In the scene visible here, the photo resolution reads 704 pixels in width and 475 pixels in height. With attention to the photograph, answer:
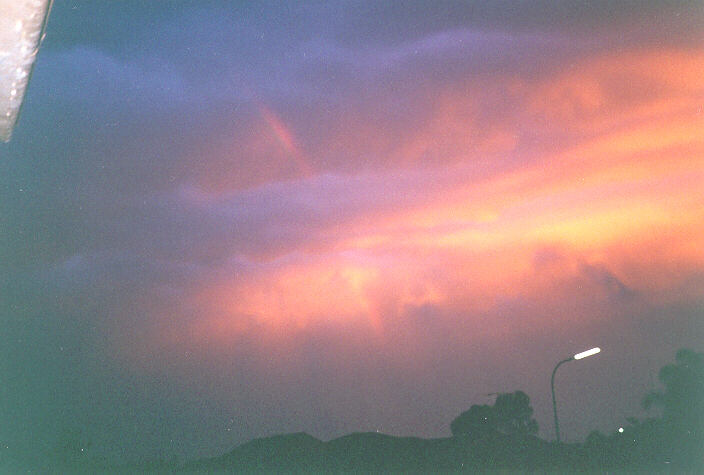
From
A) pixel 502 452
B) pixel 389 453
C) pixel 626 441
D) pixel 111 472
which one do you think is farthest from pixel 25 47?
pixel 111 472

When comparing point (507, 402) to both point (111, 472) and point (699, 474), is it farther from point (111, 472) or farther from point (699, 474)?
point (111, 472)

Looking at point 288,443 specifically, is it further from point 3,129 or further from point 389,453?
point 3,129

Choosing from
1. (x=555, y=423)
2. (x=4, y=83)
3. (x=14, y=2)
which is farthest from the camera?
(x=555, y=423)

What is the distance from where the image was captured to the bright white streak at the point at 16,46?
0.97 meters

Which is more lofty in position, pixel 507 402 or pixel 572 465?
pixel 507 402

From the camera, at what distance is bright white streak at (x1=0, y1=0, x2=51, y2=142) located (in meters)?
0.97

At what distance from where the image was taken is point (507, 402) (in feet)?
253

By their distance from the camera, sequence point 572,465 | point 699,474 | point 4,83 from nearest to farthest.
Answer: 1. point 4,83
2. point 699,474
3. point 572,465

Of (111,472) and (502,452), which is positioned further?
(111,472)

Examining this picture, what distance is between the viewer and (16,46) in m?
1.04

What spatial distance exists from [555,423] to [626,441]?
75.3 metres

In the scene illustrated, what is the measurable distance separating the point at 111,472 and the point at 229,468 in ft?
195

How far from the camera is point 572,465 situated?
54344 millimetres

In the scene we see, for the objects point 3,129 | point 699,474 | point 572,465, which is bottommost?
point 572,465
